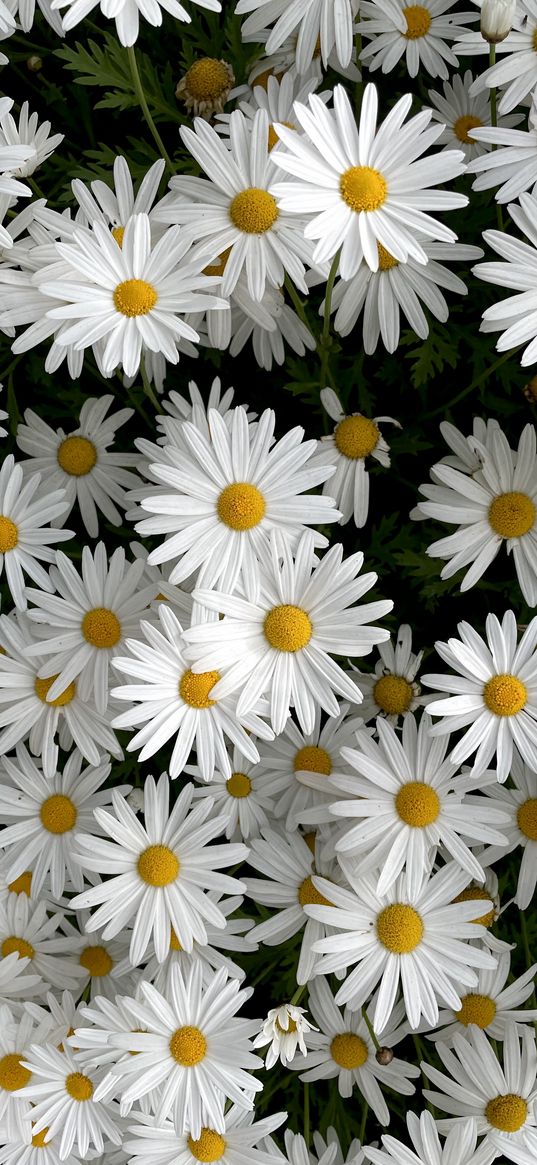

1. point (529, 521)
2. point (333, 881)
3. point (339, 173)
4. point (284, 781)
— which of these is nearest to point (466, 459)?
point (529, 521)

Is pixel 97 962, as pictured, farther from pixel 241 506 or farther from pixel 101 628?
pixel 241 506

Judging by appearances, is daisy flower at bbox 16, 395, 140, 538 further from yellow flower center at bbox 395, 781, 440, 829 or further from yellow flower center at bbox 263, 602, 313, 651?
yellow flower center at bbox 395, 781, 440, 829

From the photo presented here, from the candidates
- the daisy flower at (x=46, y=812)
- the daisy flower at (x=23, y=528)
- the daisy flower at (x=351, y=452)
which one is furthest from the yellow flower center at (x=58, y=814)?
the daisy flower at (x=351, y=452)

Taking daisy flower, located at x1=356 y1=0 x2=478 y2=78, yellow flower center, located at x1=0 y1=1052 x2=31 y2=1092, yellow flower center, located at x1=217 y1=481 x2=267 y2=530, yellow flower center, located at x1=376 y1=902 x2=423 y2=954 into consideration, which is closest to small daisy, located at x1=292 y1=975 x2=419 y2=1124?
yellow flower center, located at x1=376 y1=902 x2=423 y2=954

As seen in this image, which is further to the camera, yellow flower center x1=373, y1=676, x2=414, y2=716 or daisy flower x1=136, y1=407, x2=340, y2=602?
yellow flower center x1=373, y1=676, x2=414, y2=716

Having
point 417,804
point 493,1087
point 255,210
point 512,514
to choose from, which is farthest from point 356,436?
point 493,1087
